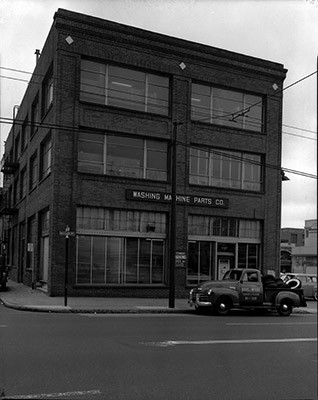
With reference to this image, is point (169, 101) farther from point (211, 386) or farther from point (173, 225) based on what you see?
point (211, 386)

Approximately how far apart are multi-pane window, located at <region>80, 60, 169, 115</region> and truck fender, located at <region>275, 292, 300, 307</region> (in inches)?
420

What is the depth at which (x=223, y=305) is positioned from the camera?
15805mm

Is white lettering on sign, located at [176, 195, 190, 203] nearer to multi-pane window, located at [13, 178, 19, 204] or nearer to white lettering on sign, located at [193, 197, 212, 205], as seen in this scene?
white lettering on sign, located at [193, 197, 212, 205]

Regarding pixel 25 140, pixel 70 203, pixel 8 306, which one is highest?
pixel 25 140

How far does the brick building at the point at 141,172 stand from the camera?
20.3 metres

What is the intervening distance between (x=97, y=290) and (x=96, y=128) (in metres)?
6.84

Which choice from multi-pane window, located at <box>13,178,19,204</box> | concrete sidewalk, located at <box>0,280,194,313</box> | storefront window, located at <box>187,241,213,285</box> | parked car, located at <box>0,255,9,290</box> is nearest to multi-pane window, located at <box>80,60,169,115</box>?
storefront window, located at <box>187,241,213,285</box>

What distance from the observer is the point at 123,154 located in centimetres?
2183

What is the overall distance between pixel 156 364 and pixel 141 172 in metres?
15.3

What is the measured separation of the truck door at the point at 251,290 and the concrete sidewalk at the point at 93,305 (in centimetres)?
125

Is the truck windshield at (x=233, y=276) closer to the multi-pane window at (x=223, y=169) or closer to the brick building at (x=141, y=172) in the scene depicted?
the brick building at (x=141, y=172)

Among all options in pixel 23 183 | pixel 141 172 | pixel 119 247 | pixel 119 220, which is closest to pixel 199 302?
pixel 119 247

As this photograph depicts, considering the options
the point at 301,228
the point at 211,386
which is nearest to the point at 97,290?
the point at 211,386

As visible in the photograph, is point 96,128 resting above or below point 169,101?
below
